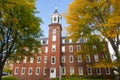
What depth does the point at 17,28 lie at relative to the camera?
23094mm

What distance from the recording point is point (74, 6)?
22.5 metres

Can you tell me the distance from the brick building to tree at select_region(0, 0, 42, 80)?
1706 centimetres

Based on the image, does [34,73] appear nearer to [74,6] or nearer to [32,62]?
[32,62]

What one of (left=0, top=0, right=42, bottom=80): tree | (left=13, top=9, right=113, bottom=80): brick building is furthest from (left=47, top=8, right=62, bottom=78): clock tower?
(left=0, top=0, right=42, bottom=80): tree

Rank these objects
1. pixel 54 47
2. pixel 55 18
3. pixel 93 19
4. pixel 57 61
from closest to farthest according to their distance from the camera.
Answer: pixel 93 19
pixel 57 61
pixel 54 47
pixel 55 18

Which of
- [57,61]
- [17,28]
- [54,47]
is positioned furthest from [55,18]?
[17,28]

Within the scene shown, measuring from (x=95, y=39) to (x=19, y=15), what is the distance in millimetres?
11345

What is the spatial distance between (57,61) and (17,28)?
2354 centimetres

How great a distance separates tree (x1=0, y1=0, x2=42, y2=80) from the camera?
71.7ft

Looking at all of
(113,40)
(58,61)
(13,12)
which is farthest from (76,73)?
(13,12)

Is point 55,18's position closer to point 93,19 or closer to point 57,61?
point 57,61

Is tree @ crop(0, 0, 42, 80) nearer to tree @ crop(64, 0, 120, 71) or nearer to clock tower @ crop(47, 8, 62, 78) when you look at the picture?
tree @ crop(64, 0, 120, 71)

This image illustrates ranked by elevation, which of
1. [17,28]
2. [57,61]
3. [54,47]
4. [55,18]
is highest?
[55,18]

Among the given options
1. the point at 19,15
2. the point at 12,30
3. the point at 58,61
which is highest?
the point at 19,15
